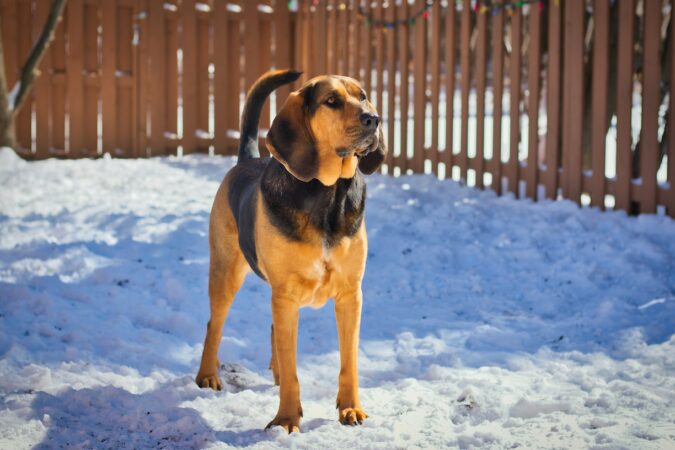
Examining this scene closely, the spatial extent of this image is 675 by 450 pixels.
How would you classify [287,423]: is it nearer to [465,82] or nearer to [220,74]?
[465,82]

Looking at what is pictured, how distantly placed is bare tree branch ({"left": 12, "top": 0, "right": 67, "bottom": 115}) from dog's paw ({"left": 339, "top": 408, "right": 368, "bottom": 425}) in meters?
8.49

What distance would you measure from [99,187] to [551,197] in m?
4.85

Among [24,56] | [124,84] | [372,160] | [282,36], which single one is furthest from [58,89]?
[372,160]

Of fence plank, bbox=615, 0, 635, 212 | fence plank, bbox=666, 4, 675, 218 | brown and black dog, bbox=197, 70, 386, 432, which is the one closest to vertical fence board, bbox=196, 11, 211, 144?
fence plank, bbox=615, 0, 635, 212

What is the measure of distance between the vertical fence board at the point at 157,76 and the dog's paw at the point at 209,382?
320 inches

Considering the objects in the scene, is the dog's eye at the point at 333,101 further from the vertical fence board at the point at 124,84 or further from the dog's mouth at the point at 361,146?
the vertical fence board at the point at 124,84

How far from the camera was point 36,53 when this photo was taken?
35.8ft

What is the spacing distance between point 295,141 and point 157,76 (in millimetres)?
8891

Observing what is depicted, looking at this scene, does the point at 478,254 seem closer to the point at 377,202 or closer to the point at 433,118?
the point at 377,202

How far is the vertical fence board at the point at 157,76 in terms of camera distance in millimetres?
12016

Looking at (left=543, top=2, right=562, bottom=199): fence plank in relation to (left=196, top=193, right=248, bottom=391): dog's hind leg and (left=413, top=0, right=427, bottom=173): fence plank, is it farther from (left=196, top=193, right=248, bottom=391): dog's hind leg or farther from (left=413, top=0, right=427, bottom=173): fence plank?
(left=196, top=193, right=248, bottom=391): dog's hind leg

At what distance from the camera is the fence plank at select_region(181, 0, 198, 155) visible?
39.6 ft

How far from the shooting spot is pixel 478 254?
722cm

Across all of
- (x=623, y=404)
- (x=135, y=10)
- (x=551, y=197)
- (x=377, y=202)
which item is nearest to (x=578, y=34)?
(x=551, y=197)
